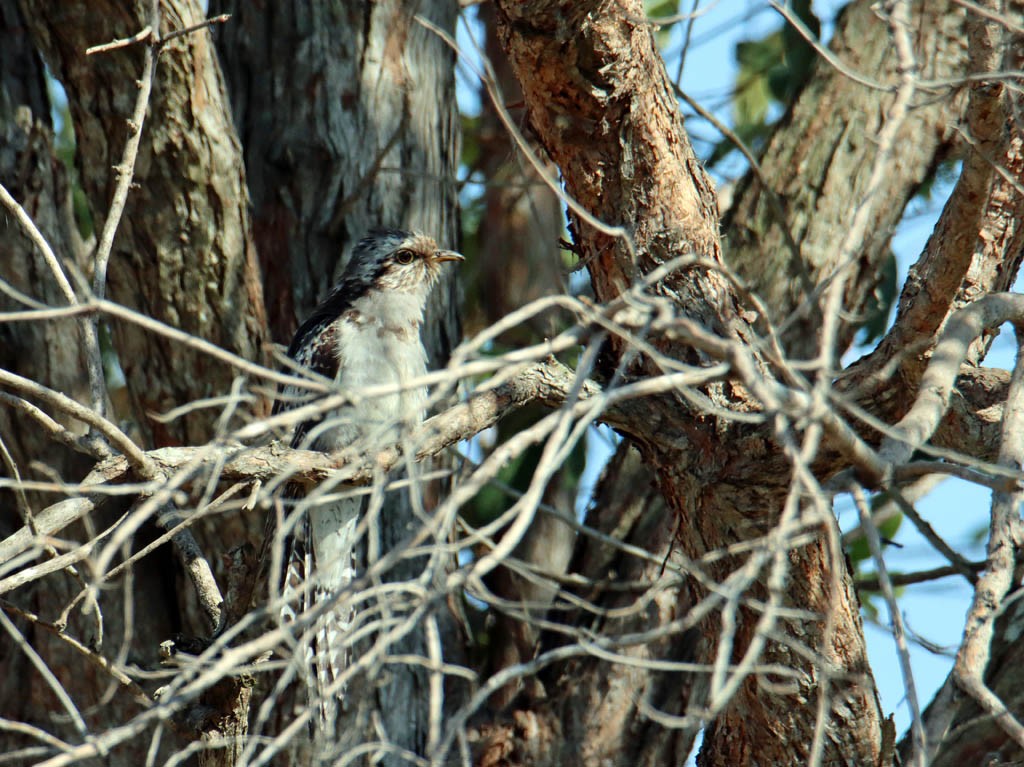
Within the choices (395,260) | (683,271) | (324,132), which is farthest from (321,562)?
(683,271)

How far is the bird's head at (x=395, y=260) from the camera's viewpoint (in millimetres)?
5020

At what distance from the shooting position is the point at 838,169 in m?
5.18

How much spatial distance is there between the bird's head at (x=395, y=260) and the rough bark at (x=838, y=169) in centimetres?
140

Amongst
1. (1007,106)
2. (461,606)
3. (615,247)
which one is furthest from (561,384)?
(461,606)

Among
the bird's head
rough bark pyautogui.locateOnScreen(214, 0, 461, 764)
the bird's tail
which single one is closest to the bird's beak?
the bird's head

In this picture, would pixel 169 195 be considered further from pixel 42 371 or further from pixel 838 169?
pixel 838 169

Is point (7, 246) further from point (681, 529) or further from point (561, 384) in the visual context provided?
point (681, 529)

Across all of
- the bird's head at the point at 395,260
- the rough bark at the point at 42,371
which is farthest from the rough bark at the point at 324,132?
the rough bark at the point at 42,371

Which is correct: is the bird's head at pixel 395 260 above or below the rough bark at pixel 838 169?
below

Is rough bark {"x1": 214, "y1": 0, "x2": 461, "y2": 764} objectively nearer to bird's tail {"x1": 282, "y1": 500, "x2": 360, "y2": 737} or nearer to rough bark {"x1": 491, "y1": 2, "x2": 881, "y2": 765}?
bird's tail {"x1": 282, "y1": 500, "x2": 360, "y2": 737}

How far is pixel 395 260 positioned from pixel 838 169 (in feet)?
6.78

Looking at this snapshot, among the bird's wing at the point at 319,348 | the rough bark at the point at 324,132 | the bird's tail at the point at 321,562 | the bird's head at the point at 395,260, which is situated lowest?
the bird's tail at the point at 321,562

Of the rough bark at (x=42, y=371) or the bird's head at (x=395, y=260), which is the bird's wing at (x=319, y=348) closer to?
the bird's head at (x=395, y=260)

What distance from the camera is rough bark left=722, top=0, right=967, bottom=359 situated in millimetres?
5137
